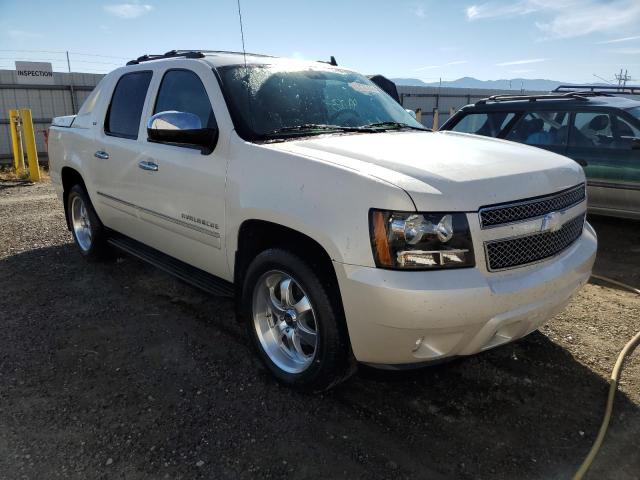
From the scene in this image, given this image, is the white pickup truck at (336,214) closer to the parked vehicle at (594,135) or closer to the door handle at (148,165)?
the door handle at (148,165)

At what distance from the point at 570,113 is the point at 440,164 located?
428 cm

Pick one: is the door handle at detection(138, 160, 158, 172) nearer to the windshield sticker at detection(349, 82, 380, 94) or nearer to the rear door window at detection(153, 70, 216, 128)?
the rear door window at detection(153, 70, 216, 128)

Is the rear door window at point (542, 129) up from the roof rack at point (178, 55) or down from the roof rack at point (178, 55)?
down

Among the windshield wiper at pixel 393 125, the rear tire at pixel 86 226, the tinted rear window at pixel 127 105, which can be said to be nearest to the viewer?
the windshield wiper at pixel 393 125

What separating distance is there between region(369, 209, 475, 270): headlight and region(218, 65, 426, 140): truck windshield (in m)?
1.14

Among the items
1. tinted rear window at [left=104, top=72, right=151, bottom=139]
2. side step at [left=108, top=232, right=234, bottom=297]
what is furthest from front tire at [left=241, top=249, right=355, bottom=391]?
tinted rear window at [left=104, top=72, right=151, bottom=139]

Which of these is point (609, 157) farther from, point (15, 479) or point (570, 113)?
point (15, 479)

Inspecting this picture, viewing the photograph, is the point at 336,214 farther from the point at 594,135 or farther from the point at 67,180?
the point at 594,135

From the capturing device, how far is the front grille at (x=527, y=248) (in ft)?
7.91

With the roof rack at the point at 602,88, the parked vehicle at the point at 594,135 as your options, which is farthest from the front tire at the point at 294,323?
the roof rack at the point at 602,88

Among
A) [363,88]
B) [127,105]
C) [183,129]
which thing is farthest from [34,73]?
[183,129]

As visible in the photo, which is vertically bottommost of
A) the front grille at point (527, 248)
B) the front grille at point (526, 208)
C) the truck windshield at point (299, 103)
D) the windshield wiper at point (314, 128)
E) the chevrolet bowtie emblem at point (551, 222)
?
the front grille at point (527, 248)

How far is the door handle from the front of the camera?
12.3ft

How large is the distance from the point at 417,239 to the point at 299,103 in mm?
1591
